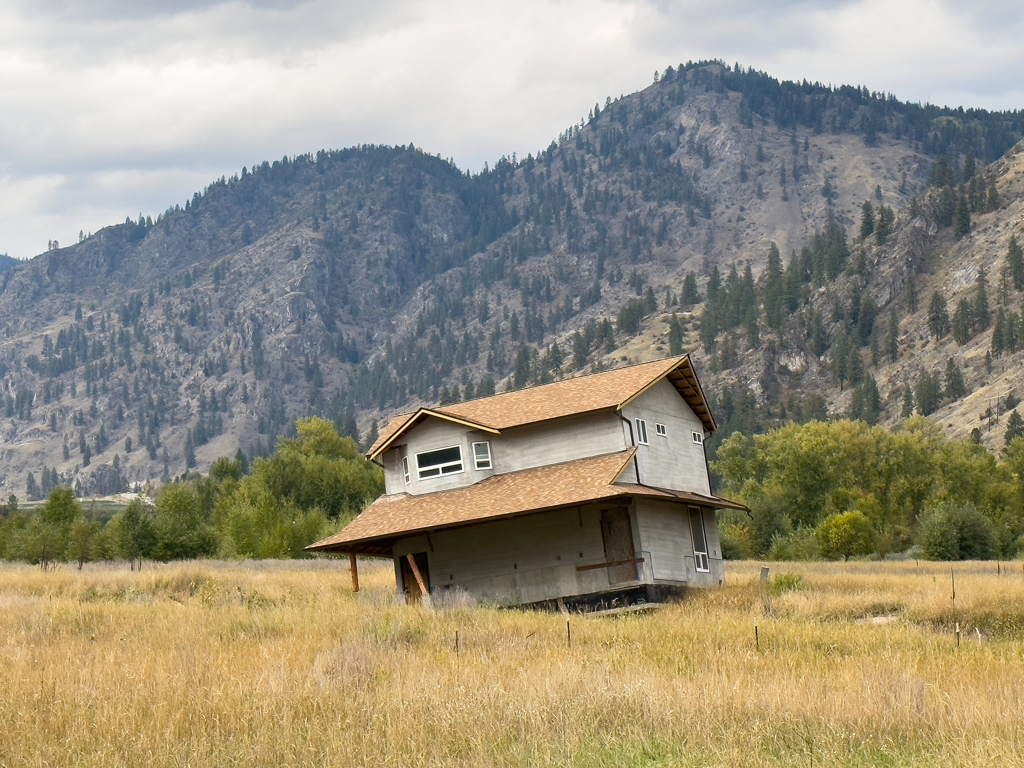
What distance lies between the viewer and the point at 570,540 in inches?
1522

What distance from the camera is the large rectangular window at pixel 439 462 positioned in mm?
42219

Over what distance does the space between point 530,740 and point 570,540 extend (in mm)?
Result: 24907

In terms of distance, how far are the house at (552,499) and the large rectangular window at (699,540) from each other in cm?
7

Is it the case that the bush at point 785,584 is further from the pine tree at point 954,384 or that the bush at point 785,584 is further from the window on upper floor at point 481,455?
the pine tree at point 954,384

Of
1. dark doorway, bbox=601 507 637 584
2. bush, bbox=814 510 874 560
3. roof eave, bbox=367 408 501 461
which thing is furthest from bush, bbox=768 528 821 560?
roof eave, bbox=367 408 501 461

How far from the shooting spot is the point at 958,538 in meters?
65.2

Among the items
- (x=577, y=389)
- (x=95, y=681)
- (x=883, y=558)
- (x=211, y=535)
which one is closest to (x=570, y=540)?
(x=577, y=389)

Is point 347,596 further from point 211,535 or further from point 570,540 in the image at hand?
point 211,535

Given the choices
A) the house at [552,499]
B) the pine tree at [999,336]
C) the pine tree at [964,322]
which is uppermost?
the pine tree at [964,322]

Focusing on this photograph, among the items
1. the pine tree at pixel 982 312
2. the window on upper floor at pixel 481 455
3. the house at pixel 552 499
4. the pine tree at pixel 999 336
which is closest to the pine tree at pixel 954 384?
the pine tree at pixel 999 336

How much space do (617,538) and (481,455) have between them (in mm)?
6254

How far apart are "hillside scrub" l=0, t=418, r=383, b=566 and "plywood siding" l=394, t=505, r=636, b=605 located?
2896cm

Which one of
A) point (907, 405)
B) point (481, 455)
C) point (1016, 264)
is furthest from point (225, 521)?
point (1016, 264)

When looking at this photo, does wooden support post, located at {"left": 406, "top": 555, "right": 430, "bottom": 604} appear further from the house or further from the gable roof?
the gable roof
